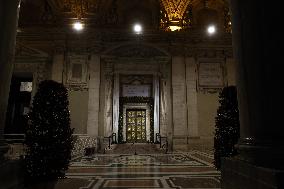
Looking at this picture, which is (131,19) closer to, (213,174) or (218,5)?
(218,5)

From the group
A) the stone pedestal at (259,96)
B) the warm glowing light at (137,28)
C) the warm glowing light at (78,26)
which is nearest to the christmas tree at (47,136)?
the stone pedestal at (259,96)

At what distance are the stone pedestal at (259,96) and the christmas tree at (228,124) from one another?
201 cm

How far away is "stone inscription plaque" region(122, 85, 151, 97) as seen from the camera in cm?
1778

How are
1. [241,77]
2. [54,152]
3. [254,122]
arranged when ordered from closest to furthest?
[254,122] < [241,77] < [54,152]

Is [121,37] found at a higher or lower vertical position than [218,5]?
lower

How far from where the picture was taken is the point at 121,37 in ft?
46.4

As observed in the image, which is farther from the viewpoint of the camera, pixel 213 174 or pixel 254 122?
pixel 213 174

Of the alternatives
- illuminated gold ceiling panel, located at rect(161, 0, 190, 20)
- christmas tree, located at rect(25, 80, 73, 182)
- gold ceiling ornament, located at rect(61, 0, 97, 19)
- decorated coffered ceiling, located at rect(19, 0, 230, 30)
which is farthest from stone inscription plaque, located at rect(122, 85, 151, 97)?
christmas tree, located at rect(25, 80, 73, 182)

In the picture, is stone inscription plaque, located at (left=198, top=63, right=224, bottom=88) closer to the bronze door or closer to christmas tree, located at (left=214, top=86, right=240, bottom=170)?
the bronze door

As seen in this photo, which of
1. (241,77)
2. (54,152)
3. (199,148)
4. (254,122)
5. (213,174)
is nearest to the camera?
(254,122)

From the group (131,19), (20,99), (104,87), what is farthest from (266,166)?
(20,99)

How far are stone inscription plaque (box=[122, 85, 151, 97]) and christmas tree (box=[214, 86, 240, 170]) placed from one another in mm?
13139

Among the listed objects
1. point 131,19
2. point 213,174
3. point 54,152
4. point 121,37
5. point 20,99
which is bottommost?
point 213,174

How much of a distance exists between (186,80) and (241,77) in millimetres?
11460
